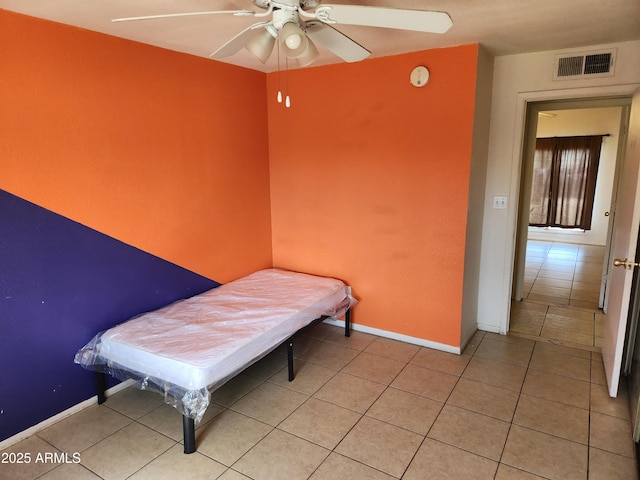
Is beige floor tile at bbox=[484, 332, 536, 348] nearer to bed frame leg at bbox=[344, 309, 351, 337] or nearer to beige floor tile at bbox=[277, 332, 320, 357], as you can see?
bed frame leg at bbox=[344, 309, 351, 337]

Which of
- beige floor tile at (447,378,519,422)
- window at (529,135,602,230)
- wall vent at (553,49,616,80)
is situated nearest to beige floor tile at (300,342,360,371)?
beige floor tile at (447,378,519,422)

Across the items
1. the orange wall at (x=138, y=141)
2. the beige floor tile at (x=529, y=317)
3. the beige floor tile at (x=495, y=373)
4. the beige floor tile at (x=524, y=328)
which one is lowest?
the beige floor tile at (x=495, y=373)

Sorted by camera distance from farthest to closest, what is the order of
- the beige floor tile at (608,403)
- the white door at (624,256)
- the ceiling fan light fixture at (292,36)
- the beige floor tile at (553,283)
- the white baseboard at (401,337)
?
the beige floor tile at (553,283)
the white baseboard at (401,337)
the beige floor tile at (608,403)
the white door at (624,256)
the ceiling fan light fixture at (292,36)

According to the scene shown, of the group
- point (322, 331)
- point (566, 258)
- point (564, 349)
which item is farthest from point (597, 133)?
point (322, 331)

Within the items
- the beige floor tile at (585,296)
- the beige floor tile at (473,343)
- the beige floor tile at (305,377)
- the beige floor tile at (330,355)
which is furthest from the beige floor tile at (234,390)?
the beige floor tile at (585,296)

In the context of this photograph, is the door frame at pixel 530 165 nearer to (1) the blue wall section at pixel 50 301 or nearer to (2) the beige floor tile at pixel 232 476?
(2) the beige floor tile at pixel 232 476

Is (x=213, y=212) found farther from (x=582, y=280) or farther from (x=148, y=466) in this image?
(x=582, y=280)

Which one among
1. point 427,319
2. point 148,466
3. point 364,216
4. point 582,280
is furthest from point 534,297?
point 148,466

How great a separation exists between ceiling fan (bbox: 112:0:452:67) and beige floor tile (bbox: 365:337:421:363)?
2240 mm

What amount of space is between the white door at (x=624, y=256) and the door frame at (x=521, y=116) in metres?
0.26

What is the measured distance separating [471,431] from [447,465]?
33cm

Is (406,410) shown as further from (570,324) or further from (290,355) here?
(570,324)

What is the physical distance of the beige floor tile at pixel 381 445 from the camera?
79.9 inches

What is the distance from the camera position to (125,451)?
6.97 ft
